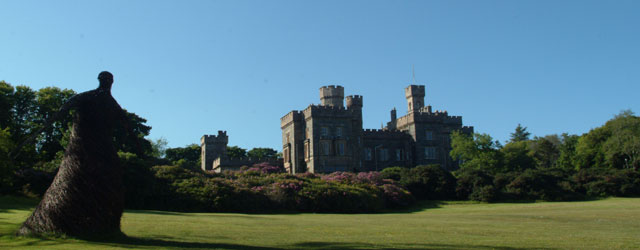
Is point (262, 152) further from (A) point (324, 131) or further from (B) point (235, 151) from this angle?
(A) point (324, 131)

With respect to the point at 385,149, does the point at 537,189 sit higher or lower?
lower

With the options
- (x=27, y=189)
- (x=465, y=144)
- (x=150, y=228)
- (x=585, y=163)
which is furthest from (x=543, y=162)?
(x=150, y=228)

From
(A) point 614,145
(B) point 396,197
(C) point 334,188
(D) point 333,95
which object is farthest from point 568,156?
(C) point 334,188

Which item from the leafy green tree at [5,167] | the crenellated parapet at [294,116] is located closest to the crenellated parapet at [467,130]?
the crenellated parapet at [294,116]

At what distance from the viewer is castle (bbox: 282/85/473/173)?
53938 mm

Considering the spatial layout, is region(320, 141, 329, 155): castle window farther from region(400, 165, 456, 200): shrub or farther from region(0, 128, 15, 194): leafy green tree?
region(0, 128, 15, 194): leafy green tree

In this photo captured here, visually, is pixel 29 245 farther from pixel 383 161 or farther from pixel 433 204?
pixel 383 161

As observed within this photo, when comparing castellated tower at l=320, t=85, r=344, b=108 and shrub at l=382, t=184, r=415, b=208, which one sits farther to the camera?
castellated tower at l=320, t=85, r=344, b=108

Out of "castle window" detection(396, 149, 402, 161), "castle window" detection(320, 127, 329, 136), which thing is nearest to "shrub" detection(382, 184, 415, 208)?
"castle window" detection(320, 127, 329, 136)

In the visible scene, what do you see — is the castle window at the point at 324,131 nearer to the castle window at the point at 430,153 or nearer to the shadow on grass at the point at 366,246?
the castle window at the point at 430,153

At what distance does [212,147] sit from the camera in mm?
61625

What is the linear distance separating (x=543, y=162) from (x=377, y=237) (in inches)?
2778

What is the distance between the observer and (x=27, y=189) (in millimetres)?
27047

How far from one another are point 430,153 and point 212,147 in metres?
22.4
